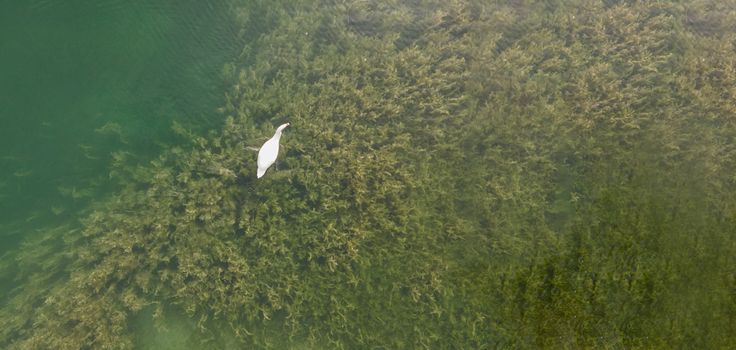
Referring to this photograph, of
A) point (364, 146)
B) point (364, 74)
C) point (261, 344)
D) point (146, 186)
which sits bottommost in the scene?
point (261, 344)

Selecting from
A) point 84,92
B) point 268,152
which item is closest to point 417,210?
point 268,152

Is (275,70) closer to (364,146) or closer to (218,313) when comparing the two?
(364,146)

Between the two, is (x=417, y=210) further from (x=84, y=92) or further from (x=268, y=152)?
(x=84, y=92)

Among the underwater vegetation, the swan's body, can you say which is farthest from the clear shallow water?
the swan's body

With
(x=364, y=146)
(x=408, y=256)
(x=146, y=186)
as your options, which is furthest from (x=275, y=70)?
(x=408, y=256)

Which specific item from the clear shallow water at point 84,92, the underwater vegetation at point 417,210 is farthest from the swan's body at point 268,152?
the clear shallow water at point 84,92

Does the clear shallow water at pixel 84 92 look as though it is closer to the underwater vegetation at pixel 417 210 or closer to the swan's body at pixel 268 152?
the underwater vegetation at pixel 417 210
